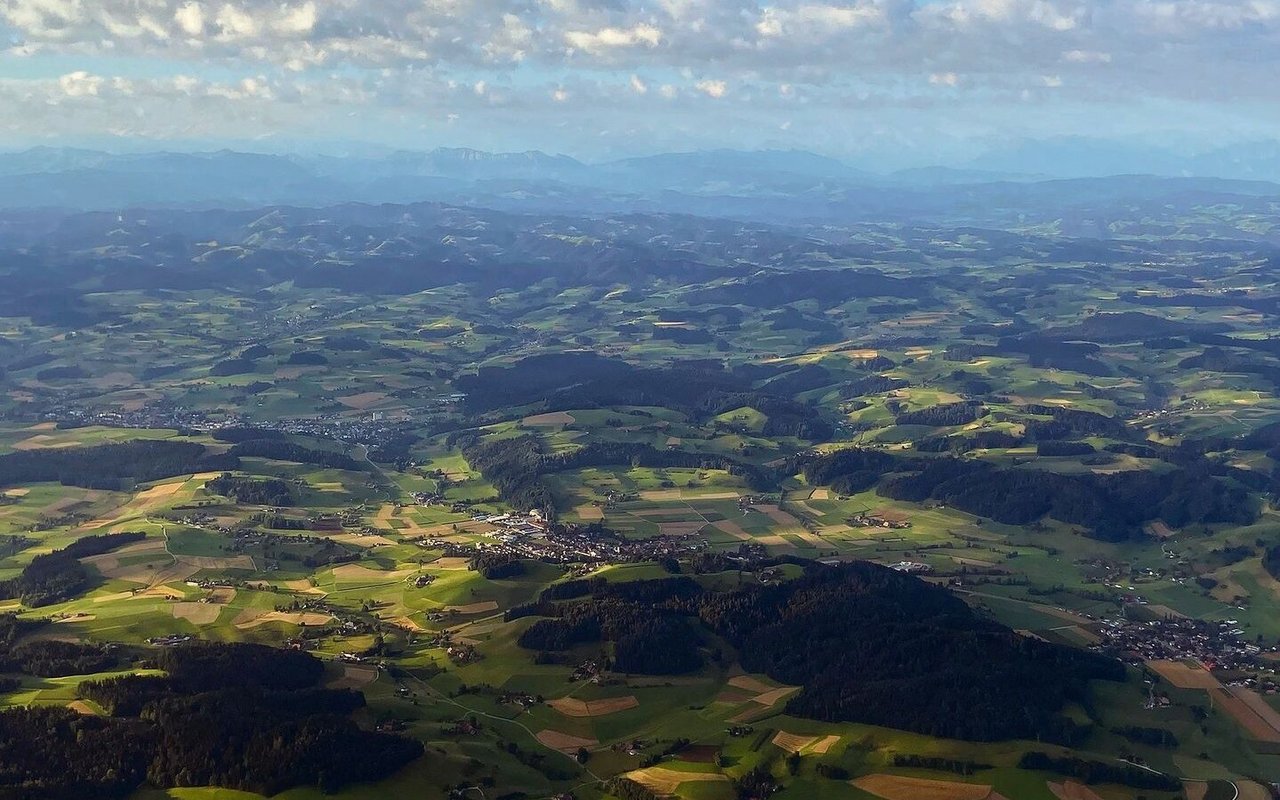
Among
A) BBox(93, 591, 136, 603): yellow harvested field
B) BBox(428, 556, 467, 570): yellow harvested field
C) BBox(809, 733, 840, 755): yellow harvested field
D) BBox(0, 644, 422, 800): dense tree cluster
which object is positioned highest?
BBox(0, 644, 422, 800): dense tree cluster

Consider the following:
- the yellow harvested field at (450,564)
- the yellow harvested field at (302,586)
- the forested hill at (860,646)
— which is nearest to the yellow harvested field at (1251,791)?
the forested hill at (860,646)

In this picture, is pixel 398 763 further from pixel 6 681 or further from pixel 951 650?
pixel 951 650

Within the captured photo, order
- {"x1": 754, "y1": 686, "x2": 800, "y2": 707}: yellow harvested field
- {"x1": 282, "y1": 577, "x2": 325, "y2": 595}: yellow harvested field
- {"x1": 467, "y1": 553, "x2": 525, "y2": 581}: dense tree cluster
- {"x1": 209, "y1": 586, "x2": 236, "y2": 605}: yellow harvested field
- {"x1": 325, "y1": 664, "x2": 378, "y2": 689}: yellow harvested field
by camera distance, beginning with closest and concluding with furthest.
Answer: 1. {"x1": 325, "y1": 664, "x2": 378, "y2": 689}: yellow harvested field
2. {"x1": 754, "y1": 686, "x2": 800, "y2": 707}: yellow harvested field
3. {"x1": 209, "y1": 586, "x2": 236, "y2": 605}: yellow harvested field
4. {"x1": 467, "y1": 553, "x2": 525, "y2": 581}: dense tree cluster
5. {"x1": 282, "y1": 577, "x2": 325, "y2": 595}: yellow harvested field

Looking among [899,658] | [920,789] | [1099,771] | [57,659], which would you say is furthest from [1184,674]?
[57,659]

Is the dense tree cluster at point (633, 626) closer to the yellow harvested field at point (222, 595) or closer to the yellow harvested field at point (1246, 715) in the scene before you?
the yellow harvested field at point (222, 595)

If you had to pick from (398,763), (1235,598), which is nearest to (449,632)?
(398,763)

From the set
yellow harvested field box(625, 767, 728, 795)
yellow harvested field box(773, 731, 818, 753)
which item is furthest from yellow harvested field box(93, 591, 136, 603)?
yellow harvested field box(773, 731, 818, 753)

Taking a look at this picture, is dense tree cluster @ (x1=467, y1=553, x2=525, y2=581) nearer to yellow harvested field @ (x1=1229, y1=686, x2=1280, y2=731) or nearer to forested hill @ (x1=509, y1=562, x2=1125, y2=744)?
forested hill @ (x1=509, y1=562, x2=1125, y2=744)
